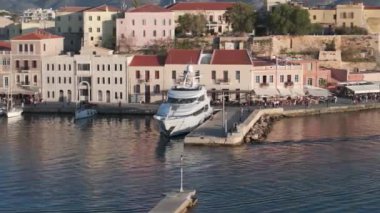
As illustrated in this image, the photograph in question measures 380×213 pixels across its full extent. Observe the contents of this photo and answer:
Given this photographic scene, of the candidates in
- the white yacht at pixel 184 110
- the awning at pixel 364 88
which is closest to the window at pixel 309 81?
the awning at pixel 364 88

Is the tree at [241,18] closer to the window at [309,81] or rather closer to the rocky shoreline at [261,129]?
the window at [309,81]

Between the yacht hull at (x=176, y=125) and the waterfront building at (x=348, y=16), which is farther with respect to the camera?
the waterfront building at (x=348, y=16)

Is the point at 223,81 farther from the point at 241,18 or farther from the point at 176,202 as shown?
the point at 176,202

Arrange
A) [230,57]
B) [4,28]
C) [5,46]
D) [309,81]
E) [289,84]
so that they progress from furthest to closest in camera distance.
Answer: [4,28] → [5,46] → [309,81] → [289,84] → [230,57]

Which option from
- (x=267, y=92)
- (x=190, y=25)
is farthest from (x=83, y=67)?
(x=190, y=25)

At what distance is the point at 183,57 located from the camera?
40.0 meters

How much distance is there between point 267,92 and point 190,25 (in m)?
9.79

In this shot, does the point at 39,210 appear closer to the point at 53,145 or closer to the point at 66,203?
the point at 66,203

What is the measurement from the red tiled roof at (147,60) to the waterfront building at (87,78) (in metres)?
0.45

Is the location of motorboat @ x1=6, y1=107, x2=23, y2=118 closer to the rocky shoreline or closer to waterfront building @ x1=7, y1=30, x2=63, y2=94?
waterfront building @ x1=7, y1=30, x2=63, y2=94

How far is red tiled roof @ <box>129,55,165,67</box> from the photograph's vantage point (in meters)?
40.1

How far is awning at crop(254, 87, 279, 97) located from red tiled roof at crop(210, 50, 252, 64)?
1.36 metres

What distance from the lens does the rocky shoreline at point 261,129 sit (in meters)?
29.7

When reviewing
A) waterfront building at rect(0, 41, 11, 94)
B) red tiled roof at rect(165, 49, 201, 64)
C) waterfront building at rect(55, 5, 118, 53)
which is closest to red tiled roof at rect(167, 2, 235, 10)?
waterfront building at rect(55, 5, 118, 53)
